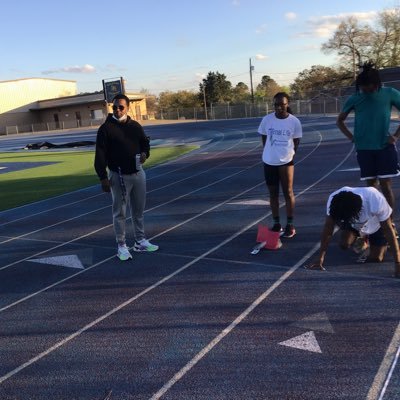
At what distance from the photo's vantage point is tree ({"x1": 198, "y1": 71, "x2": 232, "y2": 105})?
7856 cm

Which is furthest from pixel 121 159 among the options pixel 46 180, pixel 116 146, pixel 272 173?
pixel 46 180

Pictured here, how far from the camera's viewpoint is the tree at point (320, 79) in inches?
2422

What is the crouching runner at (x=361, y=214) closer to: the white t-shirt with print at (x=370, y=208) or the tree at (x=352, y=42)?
the white t-shirt with print at (x=370, y=208)

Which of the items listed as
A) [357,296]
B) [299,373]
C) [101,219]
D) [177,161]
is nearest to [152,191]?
[101,219]

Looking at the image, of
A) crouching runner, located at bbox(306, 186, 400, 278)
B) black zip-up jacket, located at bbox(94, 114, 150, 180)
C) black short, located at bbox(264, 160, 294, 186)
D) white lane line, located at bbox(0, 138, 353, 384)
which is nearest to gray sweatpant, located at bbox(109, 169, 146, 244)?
black zip-up jacket, located at bbox(94, 114, 150, 180)

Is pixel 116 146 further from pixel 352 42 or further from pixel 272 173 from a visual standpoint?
pixel 352 42

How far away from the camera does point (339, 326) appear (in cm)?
366

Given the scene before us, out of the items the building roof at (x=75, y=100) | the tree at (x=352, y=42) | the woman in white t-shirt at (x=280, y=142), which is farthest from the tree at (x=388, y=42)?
the woman in white t-shirt at (x=280, y=142)

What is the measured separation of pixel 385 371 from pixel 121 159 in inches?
151

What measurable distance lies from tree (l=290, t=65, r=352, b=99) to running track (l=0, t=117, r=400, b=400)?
53752mm

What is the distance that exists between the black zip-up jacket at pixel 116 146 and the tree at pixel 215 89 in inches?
2926

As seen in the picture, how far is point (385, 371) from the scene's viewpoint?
3.00 metres

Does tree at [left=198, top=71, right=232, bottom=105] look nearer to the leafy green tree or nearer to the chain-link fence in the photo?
the leafy green tree

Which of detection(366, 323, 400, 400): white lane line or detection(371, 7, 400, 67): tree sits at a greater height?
detection(371, 7, 400, 67): tree
